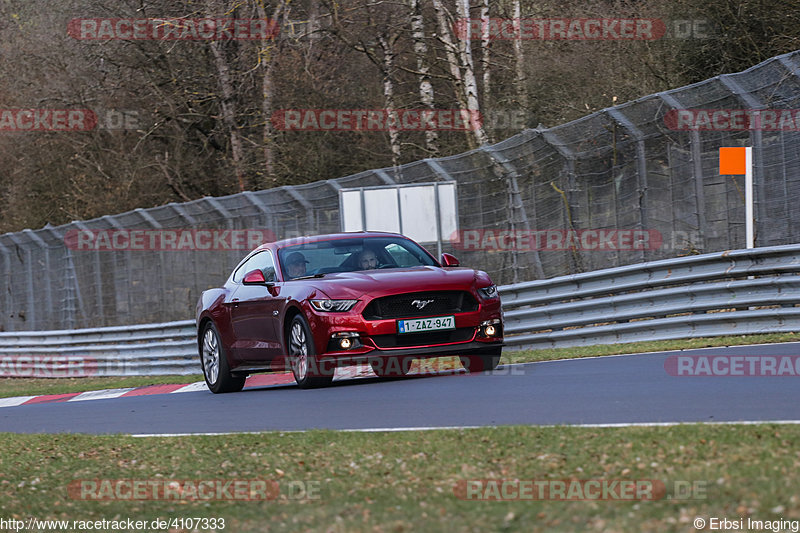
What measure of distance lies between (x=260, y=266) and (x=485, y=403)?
4595 mm

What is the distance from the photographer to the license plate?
11.2 metres

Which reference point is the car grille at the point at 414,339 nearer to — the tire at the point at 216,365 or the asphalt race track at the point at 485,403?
the asphalt race track at the point at 485,403

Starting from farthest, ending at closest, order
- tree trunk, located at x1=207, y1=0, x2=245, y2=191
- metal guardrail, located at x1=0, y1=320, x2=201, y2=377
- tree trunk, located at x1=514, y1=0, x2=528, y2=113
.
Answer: tree trunk, located at x1=207, y1=0, x2=245, y2=191 → tree trunk, located at x1=514, y1=0, x2=528, y2=113 → metal guardrail, located at x1=0, y1=320, x2=201, y2=377

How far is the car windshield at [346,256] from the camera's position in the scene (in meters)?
12.3

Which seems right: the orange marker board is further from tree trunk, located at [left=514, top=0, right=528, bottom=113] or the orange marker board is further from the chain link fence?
tree trunk, located at [left=514, top=0, right=528, bottom=113]

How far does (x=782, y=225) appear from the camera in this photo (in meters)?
13.7

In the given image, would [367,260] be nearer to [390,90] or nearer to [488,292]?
[488,292]

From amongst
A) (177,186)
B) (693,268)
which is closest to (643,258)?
(693,268)

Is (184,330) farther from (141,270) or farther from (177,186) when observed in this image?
(177,186)

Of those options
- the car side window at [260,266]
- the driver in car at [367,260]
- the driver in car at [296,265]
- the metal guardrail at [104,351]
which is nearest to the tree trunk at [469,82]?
the metal guardrail at [104,351]

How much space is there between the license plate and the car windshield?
1252mm

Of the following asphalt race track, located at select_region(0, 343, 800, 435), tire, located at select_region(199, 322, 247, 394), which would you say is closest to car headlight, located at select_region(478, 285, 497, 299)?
asphalt race track, located at select_region(0, 343, 800, 435)

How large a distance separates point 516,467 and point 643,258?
9390mm

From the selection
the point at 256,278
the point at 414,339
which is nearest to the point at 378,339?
the point at 414,339
